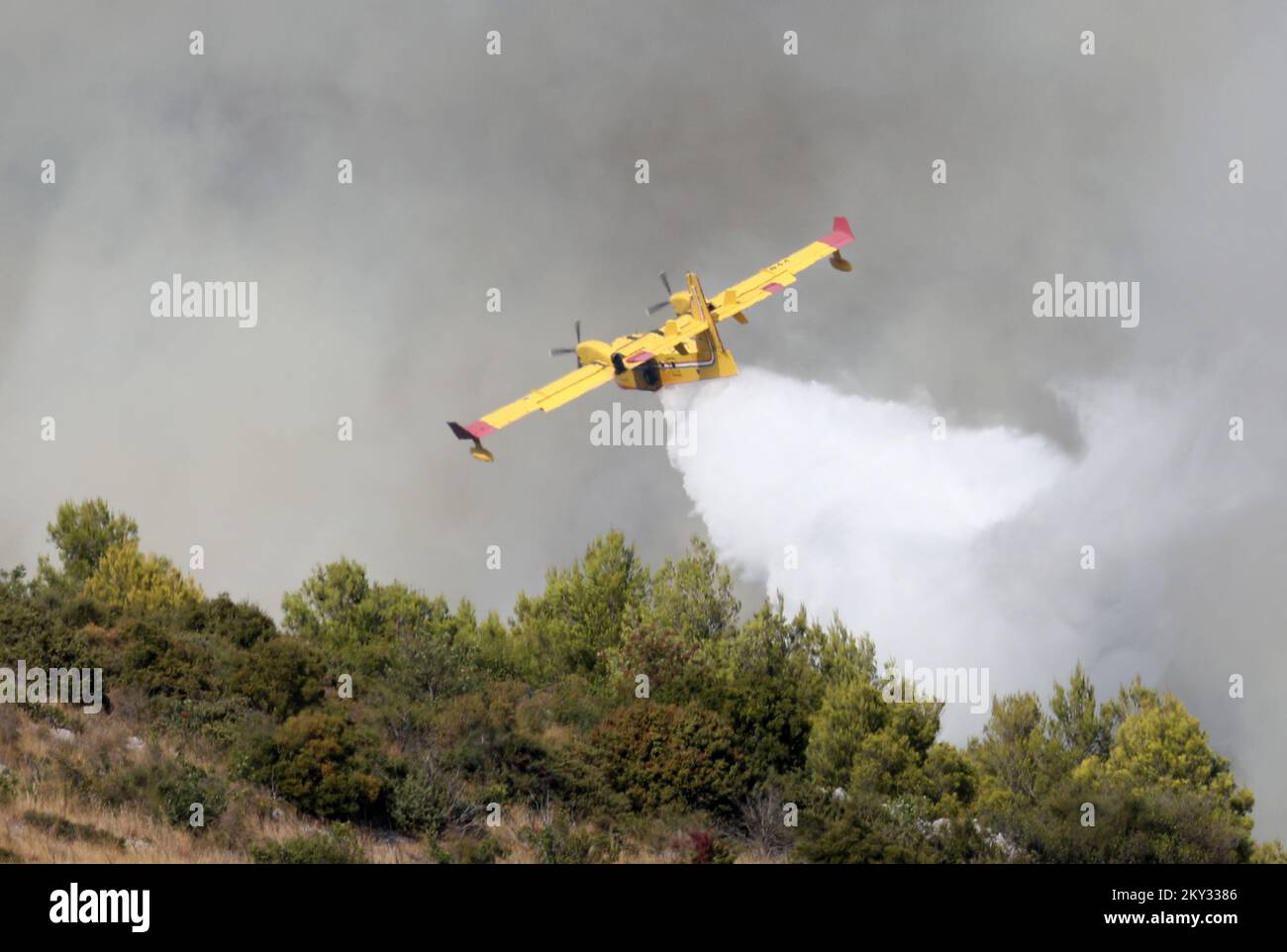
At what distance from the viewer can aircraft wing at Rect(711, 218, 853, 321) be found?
83.3 metres

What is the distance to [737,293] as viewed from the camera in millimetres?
84438

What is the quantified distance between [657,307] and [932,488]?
11331 centimetres

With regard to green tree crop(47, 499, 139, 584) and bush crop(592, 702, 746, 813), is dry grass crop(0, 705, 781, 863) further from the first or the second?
green tree crop(47, 499, 139, 584)

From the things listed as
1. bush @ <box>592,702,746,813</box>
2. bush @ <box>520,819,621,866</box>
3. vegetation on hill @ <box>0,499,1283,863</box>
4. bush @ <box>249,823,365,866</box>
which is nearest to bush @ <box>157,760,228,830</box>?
vegetation on hill @ <box>0,499,1283,863</box>

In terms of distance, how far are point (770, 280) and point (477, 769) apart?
32300 mm

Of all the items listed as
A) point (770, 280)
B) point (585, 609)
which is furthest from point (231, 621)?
point (585, 609)

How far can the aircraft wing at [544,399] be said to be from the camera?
69938 millimetres

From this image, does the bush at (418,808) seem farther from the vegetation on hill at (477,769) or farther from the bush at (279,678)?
the bush at (279,678)

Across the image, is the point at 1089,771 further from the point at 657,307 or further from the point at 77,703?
the point at 77,703

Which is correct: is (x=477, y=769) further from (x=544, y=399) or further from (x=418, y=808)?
(x=544, y=399)

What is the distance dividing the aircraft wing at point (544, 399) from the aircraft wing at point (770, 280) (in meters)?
7.51

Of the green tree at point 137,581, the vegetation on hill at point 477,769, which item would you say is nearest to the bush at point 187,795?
the vegetation on hill at point 477,769
